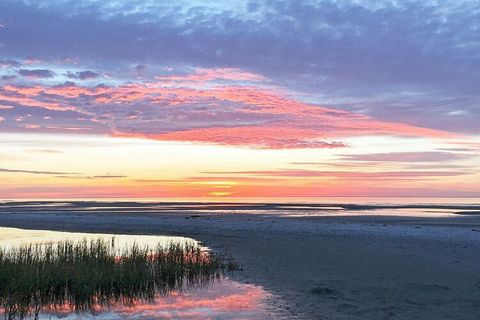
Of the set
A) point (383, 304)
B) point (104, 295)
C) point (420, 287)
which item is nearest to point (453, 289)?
point (420, 287)

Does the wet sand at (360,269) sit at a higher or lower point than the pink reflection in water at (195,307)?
higher

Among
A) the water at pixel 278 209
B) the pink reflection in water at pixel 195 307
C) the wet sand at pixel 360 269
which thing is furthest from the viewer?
the water at pixel 278 209

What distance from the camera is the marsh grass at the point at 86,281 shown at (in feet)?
47.8

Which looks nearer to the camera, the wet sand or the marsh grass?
the wet sand

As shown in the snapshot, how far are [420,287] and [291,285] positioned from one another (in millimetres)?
4206

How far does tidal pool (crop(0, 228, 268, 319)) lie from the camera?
1372 cm

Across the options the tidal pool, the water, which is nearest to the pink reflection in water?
the tidal pool

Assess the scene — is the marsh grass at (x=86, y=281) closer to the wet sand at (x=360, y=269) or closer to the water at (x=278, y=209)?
the wet sand at (x=360, y=269)

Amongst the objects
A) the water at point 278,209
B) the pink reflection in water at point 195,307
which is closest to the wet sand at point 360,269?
the pink reflection in water at point 195,307

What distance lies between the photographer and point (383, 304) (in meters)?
14.6

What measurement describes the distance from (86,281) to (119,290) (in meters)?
1.05

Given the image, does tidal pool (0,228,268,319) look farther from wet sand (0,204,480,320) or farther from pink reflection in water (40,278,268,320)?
wet sand (0,204,480,320)

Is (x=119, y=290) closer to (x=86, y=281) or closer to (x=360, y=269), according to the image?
(x=86, y=281)

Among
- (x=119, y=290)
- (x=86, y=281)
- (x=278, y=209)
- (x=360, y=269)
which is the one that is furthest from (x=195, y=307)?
(x=278, y=209)
